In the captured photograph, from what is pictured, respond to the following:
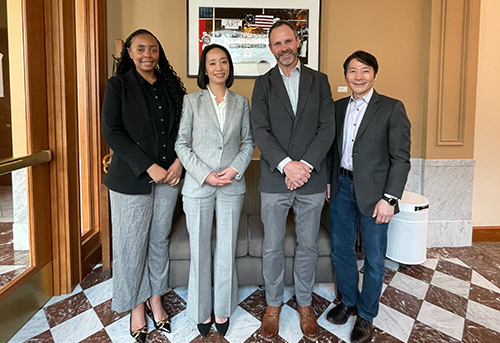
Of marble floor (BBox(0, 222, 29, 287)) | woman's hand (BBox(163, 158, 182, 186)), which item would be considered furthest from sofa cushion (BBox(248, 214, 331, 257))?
marble floor (BBox(0, 222, 29, 287))

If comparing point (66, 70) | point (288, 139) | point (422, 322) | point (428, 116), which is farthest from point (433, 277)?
point (66, 70)

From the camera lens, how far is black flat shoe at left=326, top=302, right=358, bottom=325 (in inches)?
70.6

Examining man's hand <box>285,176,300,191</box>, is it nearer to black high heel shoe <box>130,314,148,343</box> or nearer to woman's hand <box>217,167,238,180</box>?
woman's hand <box>217,167,238,180</box>

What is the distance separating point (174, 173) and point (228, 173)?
304mm

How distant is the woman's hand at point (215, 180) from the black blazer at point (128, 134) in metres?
0.31

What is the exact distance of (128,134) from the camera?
1563 millimetres

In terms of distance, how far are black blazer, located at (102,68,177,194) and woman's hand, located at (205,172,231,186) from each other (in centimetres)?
31

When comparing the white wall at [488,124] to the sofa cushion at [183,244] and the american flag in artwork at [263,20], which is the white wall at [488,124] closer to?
the american flag in artwork at [263,20]

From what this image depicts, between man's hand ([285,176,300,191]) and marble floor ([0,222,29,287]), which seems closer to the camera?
man's hand ([285,176,300,191])

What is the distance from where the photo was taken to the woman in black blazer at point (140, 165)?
1.52 meters

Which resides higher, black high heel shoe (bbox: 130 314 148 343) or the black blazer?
the black blazer

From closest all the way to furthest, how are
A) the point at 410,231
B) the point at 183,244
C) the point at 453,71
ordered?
the point at 183,244 → the point at 410,231 → the point at 453,71

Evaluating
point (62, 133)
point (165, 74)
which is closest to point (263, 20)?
point (165, 74)

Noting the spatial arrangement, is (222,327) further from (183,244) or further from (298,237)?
(298,237)
